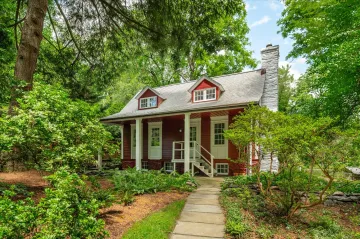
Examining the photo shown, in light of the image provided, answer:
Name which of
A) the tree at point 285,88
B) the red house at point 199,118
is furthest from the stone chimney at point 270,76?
the tree at point 285,88

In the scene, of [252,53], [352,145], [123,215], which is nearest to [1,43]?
[123,215]

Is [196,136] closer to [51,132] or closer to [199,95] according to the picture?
[199,95]

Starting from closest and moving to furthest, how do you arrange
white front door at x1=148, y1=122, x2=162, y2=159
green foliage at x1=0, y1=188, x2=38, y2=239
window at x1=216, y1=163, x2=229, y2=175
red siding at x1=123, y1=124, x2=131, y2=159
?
green foliage at x1=0, y1=188, x2=38, y2=239
window at x1=216, y1=163, x2=229, y2=175
white front door at x1=148, y1=122, x2=162, y2=159
red siding at x1=123, y1=124, x2=131, y2=159

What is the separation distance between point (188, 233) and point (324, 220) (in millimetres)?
3295

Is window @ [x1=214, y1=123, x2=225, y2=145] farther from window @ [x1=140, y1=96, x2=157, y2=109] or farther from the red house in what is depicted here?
window @ [x1=140, y1=96, x2=157, y2=109]

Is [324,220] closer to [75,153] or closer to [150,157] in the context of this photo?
[75,153]

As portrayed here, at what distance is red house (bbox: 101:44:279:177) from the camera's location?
10.5 meters

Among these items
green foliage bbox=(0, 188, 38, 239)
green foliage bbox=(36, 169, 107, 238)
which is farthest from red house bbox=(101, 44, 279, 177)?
green foliage bbox=(0, 188, 38, 239)

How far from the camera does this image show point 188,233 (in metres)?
4.26

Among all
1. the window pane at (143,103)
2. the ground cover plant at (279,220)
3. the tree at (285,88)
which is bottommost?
the ground cover plant at (279,220)

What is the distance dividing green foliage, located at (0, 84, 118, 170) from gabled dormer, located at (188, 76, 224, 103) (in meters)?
7.71

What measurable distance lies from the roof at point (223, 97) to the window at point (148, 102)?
16.9 inches

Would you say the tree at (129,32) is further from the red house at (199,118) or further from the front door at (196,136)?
the front door at (196,136)

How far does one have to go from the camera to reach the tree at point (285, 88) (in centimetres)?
2795
